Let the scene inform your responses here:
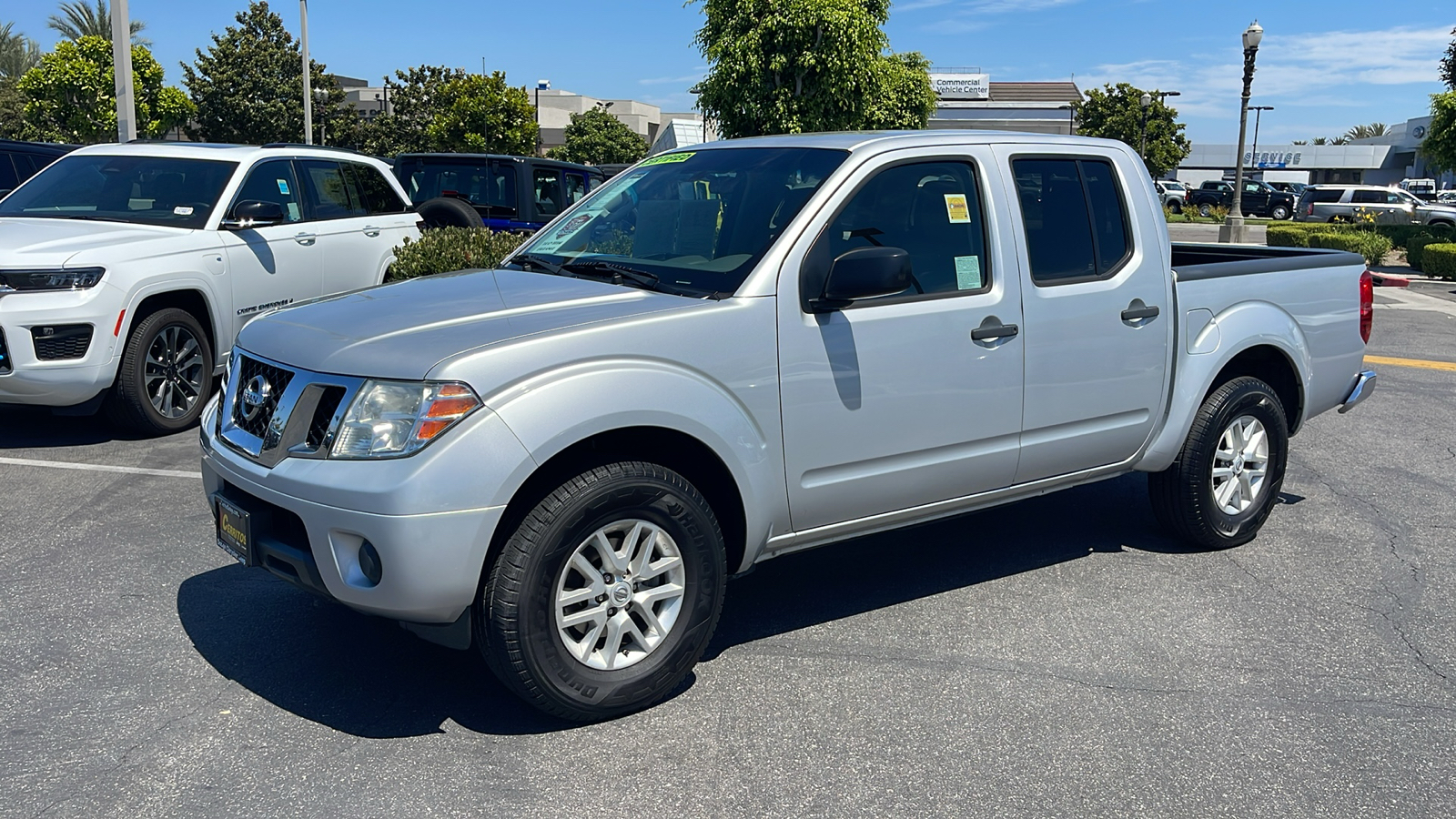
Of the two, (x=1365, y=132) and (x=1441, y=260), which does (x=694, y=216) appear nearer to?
(x=1441, y=260)

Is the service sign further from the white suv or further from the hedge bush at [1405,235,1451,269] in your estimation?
the white suv

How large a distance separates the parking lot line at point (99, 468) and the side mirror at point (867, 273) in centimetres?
438

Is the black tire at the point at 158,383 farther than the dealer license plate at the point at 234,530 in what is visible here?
Yes

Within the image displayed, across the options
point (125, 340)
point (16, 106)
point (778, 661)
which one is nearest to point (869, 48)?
point (125, 340)

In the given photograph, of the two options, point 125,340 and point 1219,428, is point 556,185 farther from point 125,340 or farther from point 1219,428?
point 1219,428

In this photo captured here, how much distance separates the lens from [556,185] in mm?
14031

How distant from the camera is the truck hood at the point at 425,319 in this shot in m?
3.60

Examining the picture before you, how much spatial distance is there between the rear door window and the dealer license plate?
120 inches

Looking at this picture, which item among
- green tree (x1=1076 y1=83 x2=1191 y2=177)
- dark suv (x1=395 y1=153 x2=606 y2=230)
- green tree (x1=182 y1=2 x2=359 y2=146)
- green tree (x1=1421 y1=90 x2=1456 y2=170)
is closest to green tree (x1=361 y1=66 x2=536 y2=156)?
green tree (x1=182 y1=2 x2=359 y2=146)

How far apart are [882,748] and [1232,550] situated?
2.96 meters

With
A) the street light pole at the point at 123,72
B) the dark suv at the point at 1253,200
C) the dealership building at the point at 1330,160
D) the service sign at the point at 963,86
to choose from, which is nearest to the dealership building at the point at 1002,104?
Answer: the service sign at the point at 963,86

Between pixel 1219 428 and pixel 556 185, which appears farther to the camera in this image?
pixel 556 185

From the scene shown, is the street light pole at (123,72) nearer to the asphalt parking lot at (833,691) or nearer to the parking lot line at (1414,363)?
the asphalt parking lot at (833,691)

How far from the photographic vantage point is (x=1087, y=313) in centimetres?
492
